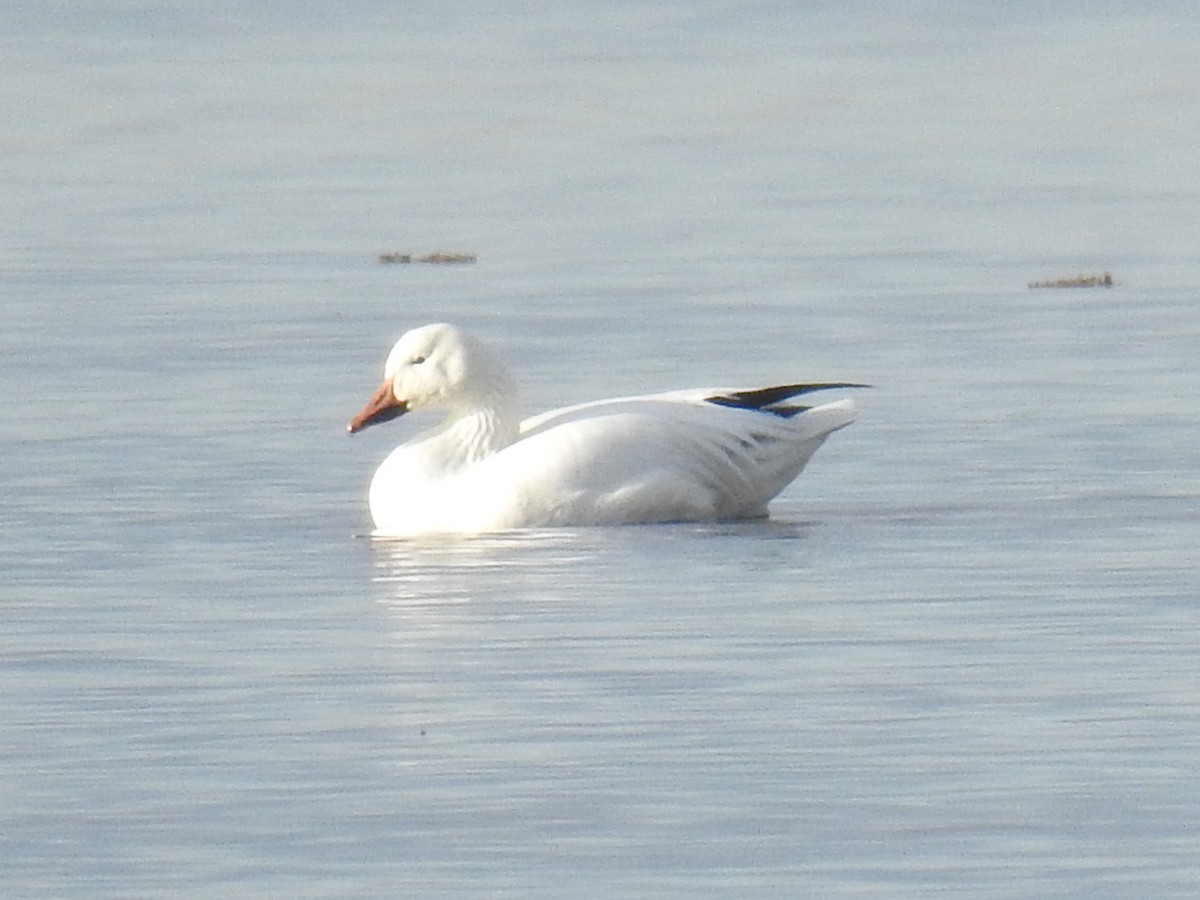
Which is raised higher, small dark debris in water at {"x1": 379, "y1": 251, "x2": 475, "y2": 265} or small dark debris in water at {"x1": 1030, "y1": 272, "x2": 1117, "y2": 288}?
small dark debris in water at {"x1": 379, "y1": 251, "x2": 475, "y2": 265}

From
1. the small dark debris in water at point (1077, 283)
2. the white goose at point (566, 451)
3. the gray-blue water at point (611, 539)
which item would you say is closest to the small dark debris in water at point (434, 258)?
the gray-blue water at point (611, 539)

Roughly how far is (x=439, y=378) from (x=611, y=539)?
61.5 inches

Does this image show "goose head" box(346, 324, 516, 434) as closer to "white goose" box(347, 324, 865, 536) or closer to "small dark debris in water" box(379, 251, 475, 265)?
"white goose" box(347, 324, 865, 536)

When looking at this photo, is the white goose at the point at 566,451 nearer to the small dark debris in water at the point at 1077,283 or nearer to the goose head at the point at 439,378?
the goose head at the point at 439,378

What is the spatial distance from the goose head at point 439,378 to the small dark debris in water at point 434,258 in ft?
22.3

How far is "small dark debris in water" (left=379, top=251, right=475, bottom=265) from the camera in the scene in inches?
866

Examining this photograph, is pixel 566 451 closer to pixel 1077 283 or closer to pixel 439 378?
pixel 439 378

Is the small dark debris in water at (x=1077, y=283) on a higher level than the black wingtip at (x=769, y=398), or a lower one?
lower

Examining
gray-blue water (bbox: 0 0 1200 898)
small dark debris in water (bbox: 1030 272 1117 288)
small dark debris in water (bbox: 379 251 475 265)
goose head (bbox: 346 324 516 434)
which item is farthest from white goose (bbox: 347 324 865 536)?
small dark debris in water (bbox: 379 251 475 265)

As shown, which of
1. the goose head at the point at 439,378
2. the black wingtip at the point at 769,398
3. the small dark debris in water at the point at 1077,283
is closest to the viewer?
the black wingtip at the point at 769,398

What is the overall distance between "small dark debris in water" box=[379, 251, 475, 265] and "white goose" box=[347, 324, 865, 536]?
6.80m

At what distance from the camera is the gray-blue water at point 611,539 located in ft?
29.0

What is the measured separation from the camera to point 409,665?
Answer: 35.7 feet

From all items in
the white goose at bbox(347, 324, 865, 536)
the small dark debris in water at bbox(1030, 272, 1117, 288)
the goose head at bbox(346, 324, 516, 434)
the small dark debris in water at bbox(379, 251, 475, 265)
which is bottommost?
the small dark debris in water at bbox(1030, 272, 1117, 288)
